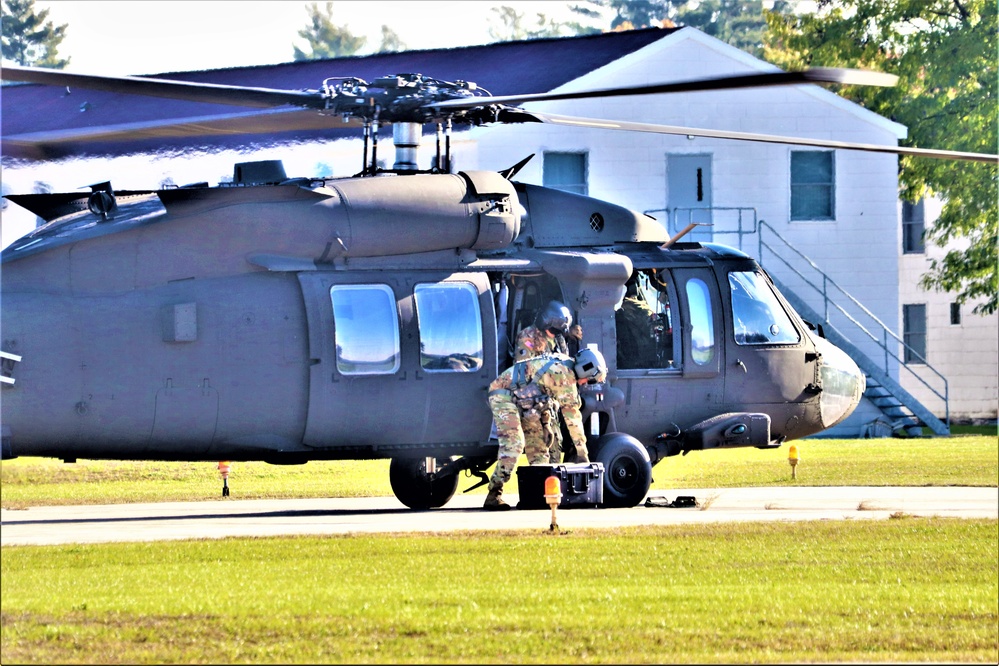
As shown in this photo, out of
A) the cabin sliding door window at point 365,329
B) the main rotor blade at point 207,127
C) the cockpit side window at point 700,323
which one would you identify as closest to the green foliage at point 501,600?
the cabin sliding door window at point 365,329

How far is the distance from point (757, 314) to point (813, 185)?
1887cm

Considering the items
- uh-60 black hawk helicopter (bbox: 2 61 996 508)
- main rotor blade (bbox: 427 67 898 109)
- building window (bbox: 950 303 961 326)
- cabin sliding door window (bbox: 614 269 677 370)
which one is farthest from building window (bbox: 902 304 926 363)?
main rotor blade (bbox: 427 67 898 109)

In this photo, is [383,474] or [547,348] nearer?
[547,348]

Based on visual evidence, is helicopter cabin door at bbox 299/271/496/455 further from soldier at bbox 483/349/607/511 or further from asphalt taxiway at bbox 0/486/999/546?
asphalt taxiway at bbox 0/486/999/546

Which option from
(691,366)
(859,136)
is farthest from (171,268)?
(859,136)

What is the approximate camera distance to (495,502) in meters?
16.3

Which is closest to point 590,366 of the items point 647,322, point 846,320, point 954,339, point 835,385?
point 647,322

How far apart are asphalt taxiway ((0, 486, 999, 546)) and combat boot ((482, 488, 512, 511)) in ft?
0.41

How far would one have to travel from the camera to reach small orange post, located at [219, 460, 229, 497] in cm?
1608

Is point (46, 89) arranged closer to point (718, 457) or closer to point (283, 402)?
point (283, 402)

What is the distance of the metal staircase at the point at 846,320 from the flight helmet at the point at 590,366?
57.7 ft

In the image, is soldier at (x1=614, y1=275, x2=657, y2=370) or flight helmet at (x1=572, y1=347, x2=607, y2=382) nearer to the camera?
flight helmet at (x1=572, y1=347, x2=607, y2=382)

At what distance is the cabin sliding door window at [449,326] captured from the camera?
16453 millimetres

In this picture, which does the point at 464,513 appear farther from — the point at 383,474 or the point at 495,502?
the point at 383,474
